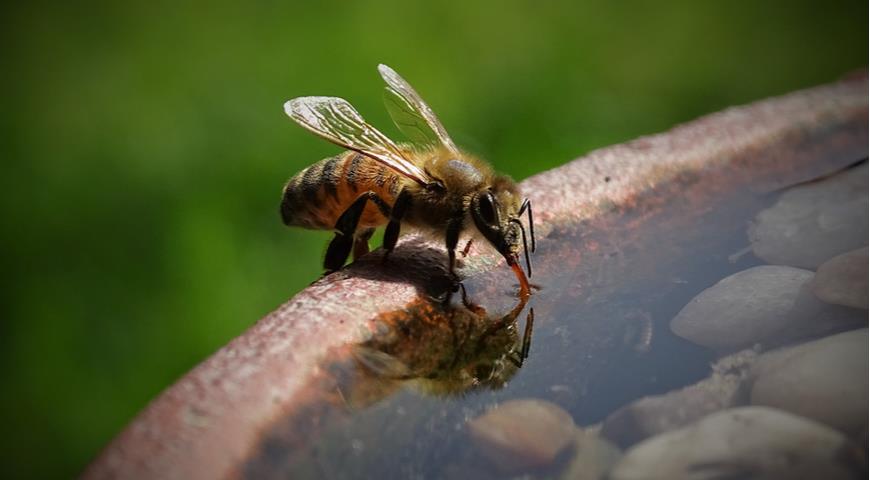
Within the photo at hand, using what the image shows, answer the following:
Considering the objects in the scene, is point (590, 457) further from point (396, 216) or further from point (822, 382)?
point (396, 216)

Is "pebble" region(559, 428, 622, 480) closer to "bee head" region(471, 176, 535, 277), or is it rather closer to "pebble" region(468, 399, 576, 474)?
"pebble" region(468, 399, 576, 474)

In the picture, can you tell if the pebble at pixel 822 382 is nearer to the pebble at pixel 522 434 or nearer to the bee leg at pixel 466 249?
the pebble at pixel 522 434

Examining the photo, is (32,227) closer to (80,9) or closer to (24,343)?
(24,343)

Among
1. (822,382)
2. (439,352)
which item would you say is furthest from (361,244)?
(822,382)

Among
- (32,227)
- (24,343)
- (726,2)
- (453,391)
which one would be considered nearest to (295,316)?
(453,391)

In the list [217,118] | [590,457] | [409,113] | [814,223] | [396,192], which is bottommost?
[590,457]

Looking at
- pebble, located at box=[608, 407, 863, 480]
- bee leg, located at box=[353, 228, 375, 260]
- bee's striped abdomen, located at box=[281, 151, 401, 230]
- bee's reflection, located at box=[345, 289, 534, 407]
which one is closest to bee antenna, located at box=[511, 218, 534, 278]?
bee's reflection, located at box=[345, 289, 534, 407]
